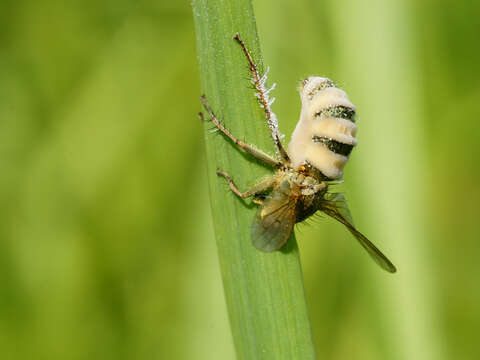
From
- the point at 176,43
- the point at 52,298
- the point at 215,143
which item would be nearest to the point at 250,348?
the point at 215,143

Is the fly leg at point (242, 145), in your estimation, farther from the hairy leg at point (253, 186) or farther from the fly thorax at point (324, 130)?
the fly thorax at point (324, 130)

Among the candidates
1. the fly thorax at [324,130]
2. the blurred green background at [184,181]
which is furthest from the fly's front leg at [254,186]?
the blurred green background at [184,181]

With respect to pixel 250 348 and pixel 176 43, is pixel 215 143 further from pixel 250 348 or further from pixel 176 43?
pixel 176 43

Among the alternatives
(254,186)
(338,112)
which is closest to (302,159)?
(338,112)

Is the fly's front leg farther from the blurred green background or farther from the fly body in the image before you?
the blurred green background

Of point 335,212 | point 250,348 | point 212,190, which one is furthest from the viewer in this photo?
point 335,212

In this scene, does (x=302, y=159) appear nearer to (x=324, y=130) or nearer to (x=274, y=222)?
(x=324, y=130)

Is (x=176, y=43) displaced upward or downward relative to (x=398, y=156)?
upward

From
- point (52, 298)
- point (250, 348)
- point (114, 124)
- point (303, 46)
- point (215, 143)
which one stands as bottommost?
point (250, 348)
